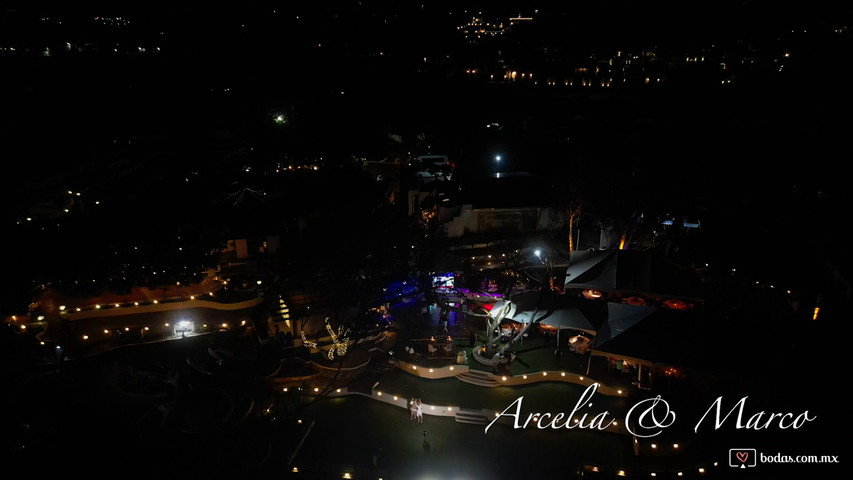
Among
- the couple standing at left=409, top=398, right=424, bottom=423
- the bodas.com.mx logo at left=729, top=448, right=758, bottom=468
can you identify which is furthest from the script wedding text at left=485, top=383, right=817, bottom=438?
the couple standing at left=409, top=398, right=424, bottom=423

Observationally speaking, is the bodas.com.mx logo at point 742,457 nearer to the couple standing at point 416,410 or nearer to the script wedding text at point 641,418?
the script wedding text at point 641,418

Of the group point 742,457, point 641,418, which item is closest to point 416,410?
point 641,418

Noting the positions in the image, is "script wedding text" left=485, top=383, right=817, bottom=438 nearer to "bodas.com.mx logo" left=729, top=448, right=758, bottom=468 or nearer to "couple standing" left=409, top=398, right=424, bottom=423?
"bodas.com.mx logo" left=729, top=448, right=758, bottom=468

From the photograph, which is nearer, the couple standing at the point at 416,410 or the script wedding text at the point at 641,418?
the script wedding text at the point at 641,418

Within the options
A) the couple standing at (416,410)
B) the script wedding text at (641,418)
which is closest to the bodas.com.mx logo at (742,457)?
the script wedding text at (641,418)

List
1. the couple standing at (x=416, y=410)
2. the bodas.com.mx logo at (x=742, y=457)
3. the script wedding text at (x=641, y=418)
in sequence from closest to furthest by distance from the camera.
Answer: the bodas.com.mx logo at (x=742, y=457), the script wedding text at (x=641, y=418), the couple standing at (x=416, y=410)

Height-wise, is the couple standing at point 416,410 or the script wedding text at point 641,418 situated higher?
the script wedding text at point 641,418

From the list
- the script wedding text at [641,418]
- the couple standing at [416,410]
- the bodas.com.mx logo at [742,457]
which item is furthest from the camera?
the couple standing at [416,410]

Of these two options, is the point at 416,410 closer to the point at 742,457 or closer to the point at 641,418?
the point at 641,418
